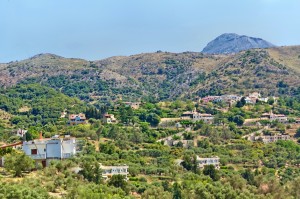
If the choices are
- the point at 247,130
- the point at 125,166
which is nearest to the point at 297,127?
the point at 247,130

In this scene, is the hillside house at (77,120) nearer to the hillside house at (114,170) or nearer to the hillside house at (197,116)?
the hillside house at (197,116)

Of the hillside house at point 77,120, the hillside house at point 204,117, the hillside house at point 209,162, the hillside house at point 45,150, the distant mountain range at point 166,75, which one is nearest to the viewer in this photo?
the hillside house at point 45,150

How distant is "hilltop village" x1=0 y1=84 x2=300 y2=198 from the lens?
39.1 metres

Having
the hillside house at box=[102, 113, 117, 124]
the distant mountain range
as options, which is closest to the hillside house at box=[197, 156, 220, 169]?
the hillside house at box=[102, 113, 117, 124]

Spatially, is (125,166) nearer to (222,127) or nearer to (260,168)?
(260,168)

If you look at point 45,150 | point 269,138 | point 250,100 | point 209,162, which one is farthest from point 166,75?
point 45,150

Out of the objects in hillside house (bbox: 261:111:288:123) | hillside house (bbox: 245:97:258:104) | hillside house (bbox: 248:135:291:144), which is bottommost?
hillside house (bbox: 248:135:291:144)

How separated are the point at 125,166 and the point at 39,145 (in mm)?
9377

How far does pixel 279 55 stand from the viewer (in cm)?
14888

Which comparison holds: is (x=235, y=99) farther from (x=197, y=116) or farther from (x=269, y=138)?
(x=269, y=138)

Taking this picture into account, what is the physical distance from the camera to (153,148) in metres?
63.9

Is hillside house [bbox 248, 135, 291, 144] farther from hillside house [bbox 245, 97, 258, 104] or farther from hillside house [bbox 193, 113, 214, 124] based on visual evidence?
hillside house [bbox 245, 97, 258, 104]

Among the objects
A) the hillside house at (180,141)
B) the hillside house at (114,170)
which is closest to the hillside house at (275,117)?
the hillside house at (180,141)

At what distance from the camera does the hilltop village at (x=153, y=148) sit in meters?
39.1
